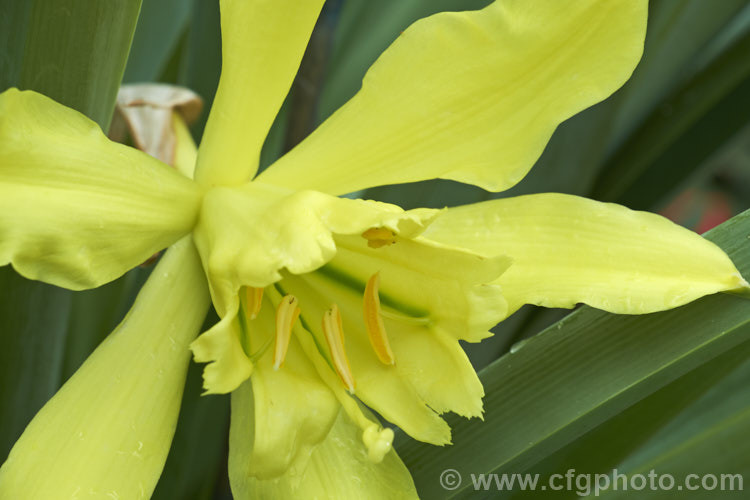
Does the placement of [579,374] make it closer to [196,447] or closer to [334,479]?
[334,479]

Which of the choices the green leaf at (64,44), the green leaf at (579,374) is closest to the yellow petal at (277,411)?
the green leaf at (579,374)

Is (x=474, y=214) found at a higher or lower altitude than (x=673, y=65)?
lower

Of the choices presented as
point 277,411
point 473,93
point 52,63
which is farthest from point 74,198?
point 473,93

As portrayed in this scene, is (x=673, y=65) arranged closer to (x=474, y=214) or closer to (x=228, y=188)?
(x=474, y=214)

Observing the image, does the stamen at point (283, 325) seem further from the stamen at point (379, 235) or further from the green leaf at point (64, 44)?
the green leaf at point (64, 44)

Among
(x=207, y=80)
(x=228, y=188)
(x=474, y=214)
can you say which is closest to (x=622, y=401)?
(x=474, y=214)
